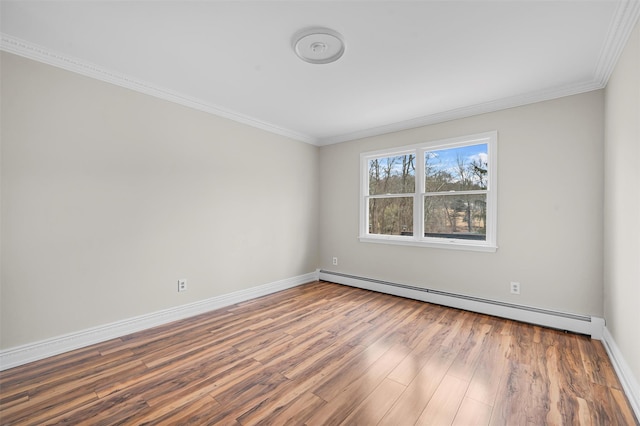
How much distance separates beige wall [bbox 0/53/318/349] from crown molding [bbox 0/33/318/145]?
6 centimetres

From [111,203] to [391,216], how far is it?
351 cm

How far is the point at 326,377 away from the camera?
205cm

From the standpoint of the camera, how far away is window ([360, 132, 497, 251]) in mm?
3412

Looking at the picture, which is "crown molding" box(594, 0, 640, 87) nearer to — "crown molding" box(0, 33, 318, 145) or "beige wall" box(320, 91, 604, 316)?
"beige wall" box(320, 91, 604, 316)

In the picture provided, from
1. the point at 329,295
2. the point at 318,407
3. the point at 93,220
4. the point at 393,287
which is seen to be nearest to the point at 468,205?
the point at 393,287

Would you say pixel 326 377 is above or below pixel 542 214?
below

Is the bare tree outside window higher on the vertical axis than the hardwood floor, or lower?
higher

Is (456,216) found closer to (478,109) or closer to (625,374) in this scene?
(478,109)

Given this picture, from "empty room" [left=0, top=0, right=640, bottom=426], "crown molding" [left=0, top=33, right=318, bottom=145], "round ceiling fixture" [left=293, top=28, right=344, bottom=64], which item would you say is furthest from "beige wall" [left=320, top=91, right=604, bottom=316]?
"crown molding" [left=0, top=33, right=318, bottom=145]

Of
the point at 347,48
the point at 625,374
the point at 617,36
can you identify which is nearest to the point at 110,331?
the point at 347,48

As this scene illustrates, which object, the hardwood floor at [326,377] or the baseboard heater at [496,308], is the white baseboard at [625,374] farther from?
the baseboard heater at [496,308]

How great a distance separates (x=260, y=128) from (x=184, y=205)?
1584mm

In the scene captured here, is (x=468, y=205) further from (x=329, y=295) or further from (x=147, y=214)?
(x=147, y=214)

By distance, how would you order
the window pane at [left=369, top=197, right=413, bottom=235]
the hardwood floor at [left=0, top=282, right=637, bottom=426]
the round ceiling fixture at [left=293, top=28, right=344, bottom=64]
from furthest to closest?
1. the window pane at [left=369, top=197, right=413, bottom=235]
2. the round ceiling fixture at [left=293, top=28, right=344, bottom=64]
3. the hardwood floor at [left=0, top=282, right=637, bottom=426]
